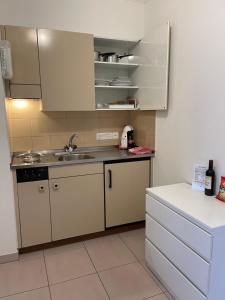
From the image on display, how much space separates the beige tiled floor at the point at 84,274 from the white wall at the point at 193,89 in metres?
0.88

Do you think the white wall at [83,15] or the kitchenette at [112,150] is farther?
the white wall at [83,15]

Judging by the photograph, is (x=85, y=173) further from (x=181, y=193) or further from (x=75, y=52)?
(x=75, y=52)

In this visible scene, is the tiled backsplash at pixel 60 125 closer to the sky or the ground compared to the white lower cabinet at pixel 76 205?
closer to the sky

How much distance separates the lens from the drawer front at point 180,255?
4.42ft

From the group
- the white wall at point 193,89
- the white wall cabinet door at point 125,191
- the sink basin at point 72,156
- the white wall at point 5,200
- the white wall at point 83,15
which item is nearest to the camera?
the white wall at point 193,89

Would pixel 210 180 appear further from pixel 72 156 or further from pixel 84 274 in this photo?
pixel 72 156

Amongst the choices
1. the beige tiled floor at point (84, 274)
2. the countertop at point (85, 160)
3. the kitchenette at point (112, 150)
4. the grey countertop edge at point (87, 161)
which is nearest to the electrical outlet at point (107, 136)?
the kitchenette at point (112, 150)

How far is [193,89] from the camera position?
189cm

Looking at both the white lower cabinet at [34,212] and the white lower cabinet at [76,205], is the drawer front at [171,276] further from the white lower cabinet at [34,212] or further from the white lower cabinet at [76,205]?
the white lower cabinet at [34,212]

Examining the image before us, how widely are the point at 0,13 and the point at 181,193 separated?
2305 millimetres

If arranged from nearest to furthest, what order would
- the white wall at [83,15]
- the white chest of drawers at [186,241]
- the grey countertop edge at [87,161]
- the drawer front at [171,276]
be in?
the white chest of drawers at [186,241]
the drawer front at [171,276]
the grey countertop edge at [87,161]
the white wall at [83,15]

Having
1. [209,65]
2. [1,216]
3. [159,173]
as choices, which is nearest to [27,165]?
[1,216]

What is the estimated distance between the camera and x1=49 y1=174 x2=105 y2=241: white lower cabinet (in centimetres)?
223

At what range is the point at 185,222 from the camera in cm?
146
